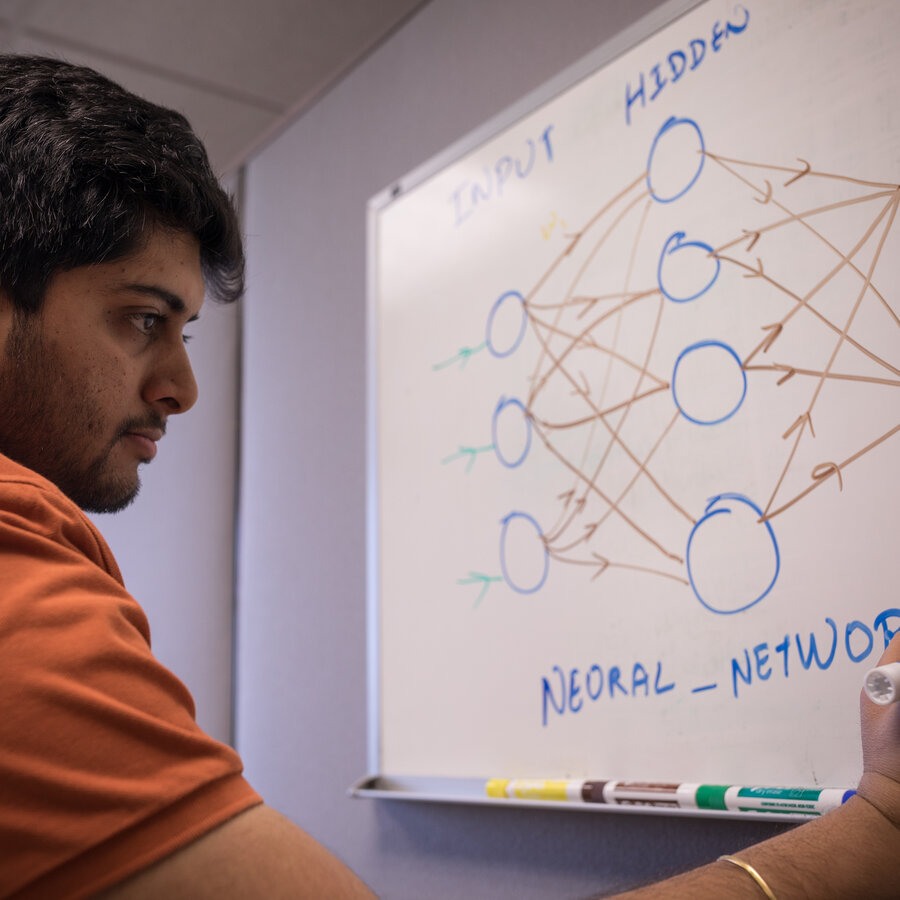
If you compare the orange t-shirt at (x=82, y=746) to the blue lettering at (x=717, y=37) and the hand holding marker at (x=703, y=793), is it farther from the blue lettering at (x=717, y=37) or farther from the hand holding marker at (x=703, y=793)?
the blue lettering at (x=717, y=37)

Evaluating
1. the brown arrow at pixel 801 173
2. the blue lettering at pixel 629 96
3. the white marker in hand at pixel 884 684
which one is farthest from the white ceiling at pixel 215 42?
the white marker in hand at pixel 884 684

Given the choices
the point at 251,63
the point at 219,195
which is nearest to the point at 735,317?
the point at 219,195

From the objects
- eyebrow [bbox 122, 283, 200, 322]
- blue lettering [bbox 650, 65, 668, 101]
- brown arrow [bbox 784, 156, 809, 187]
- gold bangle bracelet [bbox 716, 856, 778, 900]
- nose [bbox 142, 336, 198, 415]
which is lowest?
gold bangle bracelet [bbox 716, 856, 778, 900]

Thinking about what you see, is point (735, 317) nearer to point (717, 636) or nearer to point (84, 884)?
point (717, 636)

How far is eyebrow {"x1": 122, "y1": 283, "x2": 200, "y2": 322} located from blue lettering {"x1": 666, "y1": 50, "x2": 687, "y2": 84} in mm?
517

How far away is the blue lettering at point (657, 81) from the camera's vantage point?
89 cm

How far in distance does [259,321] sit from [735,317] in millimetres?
1016

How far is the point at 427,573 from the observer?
1.08 m

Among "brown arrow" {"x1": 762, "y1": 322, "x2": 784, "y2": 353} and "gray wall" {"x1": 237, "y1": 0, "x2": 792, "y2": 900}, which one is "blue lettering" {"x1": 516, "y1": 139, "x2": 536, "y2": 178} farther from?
"brown arrow" {"x1": 762, "y1": 322, "x2": 784, "y2": 353}

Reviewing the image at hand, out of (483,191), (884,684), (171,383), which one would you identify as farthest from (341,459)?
(884,684)

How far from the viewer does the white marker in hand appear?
53 centimetres

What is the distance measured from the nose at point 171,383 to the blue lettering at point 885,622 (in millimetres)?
529

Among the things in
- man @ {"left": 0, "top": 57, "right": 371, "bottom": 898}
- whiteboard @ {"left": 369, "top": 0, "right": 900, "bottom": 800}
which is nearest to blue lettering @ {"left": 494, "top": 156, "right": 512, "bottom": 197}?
whiteboard @ {"left": 369, "top": 0, "right": 900, "bottom": 800}

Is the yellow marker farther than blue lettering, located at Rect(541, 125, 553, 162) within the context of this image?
No
